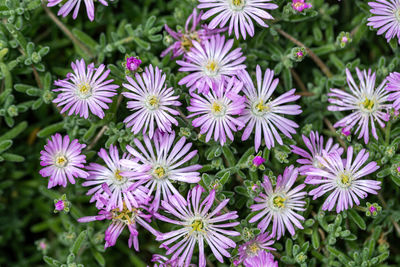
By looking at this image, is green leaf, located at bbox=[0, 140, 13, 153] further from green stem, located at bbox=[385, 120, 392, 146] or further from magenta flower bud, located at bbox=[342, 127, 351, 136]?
green stem, located at bbox=[385, 120, 392, 146]

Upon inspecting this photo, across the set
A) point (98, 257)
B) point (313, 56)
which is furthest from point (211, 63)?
point (98, 257)

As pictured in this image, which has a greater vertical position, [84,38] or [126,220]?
[84,38]

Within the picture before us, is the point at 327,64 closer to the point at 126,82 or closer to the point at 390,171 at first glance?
the point at 390,171

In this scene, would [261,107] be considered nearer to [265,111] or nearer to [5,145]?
[265,111]

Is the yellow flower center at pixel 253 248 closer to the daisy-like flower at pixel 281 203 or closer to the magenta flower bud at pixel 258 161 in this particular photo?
the daisy-like flower at pixel 281 203

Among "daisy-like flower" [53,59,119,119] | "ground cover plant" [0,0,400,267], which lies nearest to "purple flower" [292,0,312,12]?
"ground cover plant" [0,0,400,267]

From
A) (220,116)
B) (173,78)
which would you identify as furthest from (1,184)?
(220,116)

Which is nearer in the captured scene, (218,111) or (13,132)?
(218,111)
